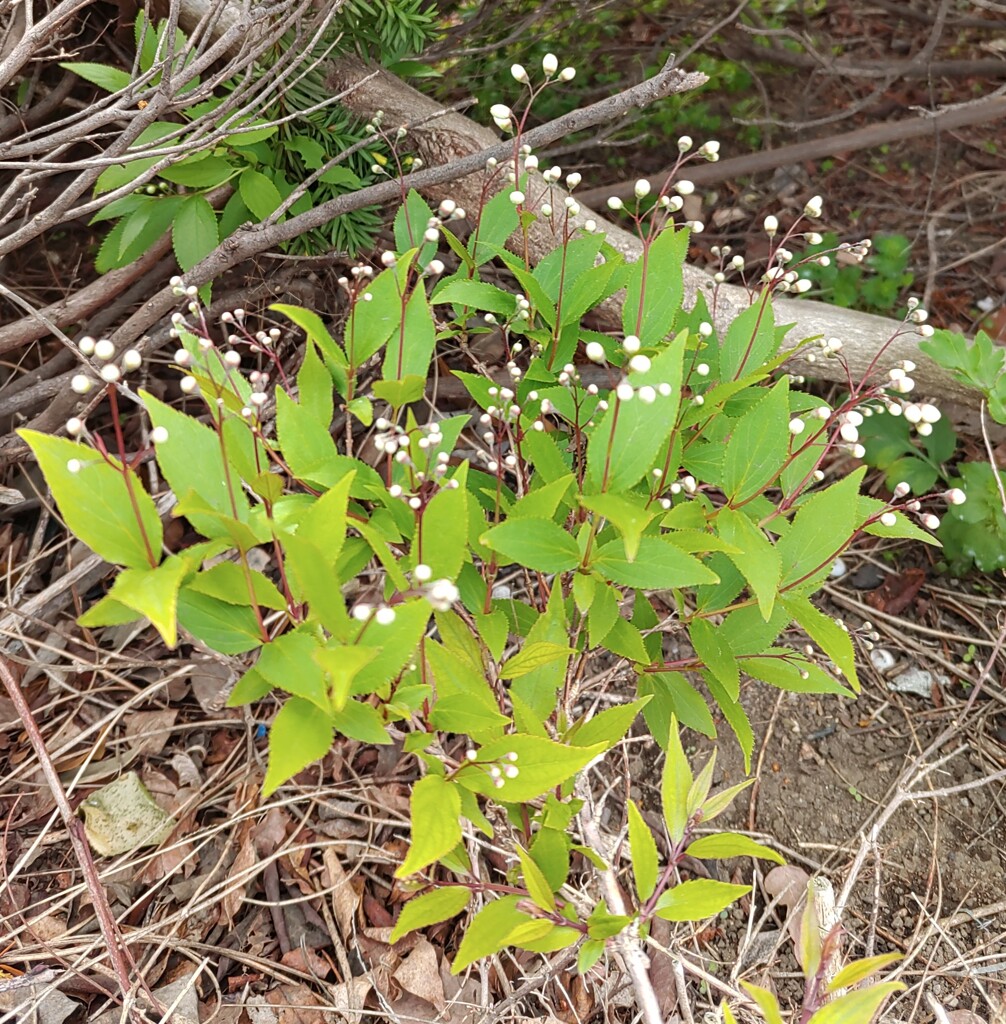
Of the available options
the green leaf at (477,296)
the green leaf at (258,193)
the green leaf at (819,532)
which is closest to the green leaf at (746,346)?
the green leaf at (819,532)

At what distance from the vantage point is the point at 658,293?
51.0 inches

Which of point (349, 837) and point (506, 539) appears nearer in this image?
point (506, 539)

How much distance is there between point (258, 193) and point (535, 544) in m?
1.15

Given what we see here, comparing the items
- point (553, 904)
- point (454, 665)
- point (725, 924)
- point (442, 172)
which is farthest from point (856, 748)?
point (442, 172)

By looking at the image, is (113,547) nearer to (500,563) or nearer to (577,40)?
(500,563)

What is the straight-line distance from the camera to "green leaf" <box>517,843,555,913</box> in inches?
44.3

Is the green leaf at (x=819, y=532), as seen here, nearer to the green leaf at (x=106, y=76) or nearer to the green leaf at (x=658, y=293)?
the green leaf at (x=658, y=293)

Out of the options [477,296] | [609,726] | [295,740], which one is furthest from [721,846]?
[477,296]

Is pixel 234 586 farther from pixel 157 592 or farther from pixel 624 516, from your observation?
pixel 624 516

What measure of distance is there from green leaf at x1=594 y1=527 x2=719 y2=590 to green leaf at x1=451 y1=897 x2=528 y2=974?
49 centimetres

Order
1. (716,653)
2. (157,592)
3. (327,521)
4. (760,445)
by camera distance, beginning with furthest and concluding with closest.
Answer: (716,653) → (760,445) → (327,521) → (157,592)

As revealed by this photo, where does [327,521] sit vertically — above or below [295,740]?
above

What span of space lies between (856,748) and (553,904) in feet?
3.78

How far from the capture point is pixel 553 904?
45.5 inches
